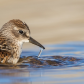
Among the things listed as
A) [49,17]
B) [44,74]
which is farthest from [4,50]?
[49,17]

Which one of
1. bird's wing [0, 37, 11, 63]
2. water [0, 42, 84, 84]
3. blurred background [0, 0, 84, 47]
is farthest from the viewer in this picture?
blurred background [0, 0, 84, 47]

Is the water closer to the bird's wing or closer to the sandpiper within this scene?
Result: the bird's wing

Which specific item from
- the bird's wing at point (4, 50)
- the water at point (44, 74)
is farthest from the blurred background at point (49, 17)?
the bird's wing at point (4, 50)

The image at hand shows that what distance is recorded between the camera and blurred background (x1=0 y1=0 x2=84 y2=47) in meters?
14.5

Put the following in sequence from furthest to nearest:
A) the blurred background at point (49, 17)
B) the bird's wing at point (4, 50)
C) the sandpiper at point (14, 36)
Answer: the blurred background at point (49, 17) → the sandpiper at point (14, 36) → the bird's wing at point (4, 50)

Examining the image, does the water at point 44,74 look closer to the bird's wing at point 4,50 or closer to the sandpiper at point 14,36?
the bird's wing at point 4,50

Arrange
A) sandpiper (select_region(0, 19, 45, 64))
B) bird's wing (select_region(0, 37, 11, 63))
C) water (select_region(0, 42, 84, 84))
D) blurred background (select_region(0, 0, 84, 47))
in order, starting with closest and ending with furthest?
water (select_region(0, 42, 84, 84))
bird's wing (select_region(0, 37, 11, 63))
sandpiper (select_region(0, 19, 45, 64))
blurred background (select_region(0, 0, 84, 47))

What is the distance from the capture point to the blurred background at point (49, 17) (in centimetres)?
1450

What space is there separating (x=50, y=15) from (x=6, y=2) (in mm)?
2510

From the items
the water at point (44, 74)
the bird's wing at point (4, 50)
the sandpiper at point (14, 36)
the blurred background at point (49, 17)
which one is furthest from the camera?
the blurred background at point (49, 17)

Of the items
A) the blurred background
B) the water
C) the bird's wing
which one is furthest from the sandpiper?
the blurred background

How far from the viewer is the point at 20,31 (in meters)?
10.9

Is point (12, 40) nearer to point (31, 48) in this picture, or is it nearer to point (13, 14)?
point (31, 48)

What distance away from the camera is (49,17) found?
1678 centimetres
